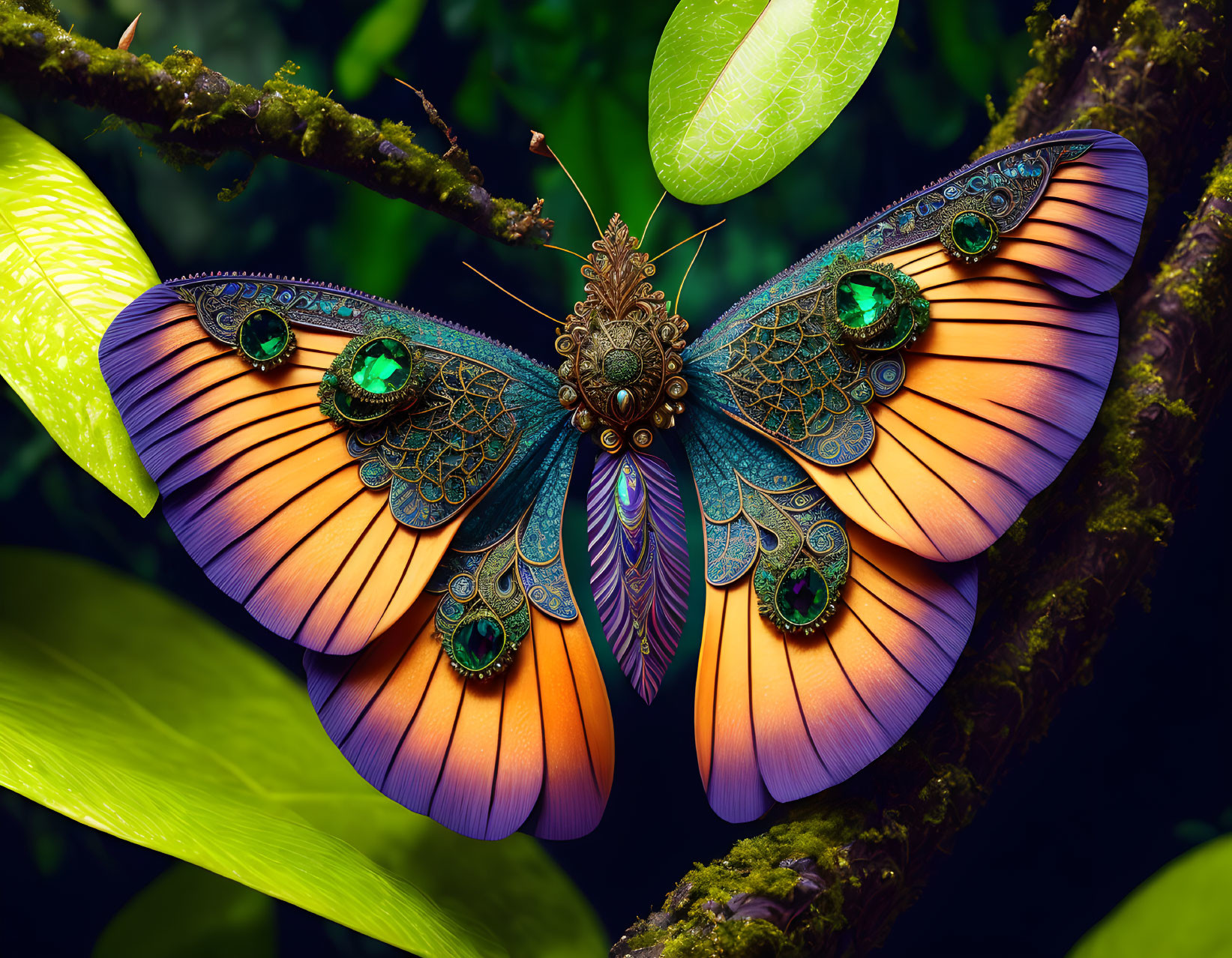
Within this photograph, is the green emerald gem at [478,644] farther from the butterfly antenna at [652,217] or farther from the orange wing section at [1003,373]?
the butterfly antenna at [652,217]

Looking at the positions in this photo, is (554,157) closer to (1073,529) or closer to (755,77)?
(755,77)

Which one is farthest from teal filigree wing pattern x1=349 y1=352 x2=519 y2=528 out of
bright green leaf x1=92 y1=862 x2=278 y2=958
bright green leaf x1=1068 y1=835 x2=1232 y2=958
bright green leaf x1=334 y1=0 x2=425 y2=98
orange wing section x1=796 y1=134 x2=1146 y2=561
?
bright green leaf x1=1068 y1=835 x2=1232 y2=958

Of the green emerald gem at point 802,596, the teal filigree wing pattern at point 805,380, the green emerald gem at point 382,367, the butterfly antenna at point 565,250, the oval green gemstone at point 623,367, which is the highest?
the teal filigree wing pattern at point 805,380

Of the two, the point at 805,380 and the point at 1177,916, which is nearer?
the point at 805,380

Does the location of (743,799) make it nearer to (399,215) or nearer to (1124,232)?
(1124,232)

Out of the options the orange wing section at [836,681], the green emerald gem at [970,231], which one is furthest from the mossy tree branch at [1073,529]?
the green emerald gem at [970,231]

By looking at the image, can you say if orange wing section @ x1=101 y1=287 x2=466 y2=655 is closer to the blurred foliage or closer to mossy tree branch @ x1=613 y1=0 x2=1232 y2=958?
the blurred foliage

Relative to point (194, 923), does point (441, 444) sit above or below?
above

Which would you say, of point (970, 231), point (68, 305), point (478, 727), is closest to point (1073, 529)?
point (970, 231)
